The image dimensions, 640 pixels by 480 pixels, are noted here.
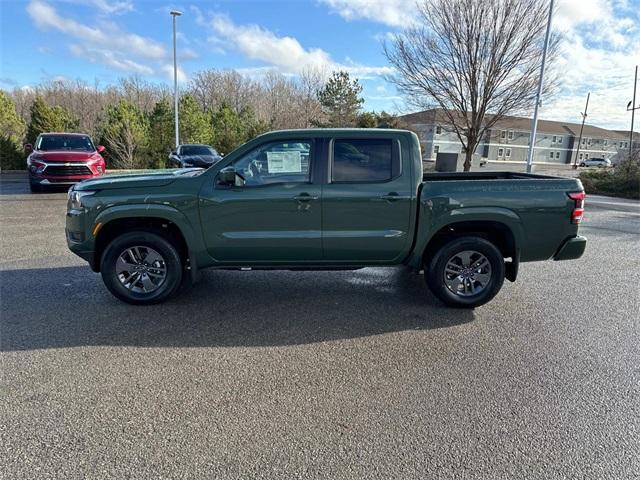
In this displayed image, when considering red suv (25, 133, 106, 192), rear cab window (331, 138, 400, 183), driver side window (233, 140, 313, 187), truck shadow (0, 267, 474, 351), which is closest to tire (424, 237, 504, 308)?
truck shadow (0, 267, 474, 351)

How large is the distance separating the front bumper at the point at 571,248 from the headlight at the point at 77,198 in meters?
5.20

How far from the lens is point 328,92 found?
36.2 metres

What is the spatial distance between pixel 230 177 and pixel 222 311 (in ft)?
4.80

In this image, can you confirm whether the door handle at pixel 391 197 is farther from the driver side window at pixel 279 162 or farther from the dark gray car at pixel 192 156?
the dark gray car at pixel 192 156

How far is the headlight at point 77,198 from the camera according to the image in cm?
435

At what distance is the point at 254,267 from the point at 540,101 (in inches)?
631

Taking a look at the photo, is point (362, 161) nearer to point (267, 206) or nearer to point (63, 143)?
point (267, 206)

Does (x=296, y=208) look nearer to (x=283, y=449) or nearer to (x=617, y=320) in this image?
(x=283, y=449)

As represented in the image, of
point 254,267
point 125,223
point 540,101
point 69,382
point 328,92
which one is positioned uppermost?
point 328,92

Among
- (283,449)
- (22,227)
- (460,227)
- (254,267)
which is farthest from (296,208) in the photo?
(22,227)

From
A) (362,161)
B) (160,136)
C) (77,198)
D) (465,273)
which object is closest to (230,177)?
(362,161)

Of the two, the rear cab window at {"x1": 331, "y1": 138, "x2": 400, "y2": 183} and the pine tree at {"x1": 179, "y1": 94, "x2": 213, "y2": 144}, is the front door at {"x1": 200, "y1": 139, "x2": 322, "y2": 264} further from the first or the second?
the pine tree at {"x1": 179, "y1": 94, "x2": 213, "y2": 144}

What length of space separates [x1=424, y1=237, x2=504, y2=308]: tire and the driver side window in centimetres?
175

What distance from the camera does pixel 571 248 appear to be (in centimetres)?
453
